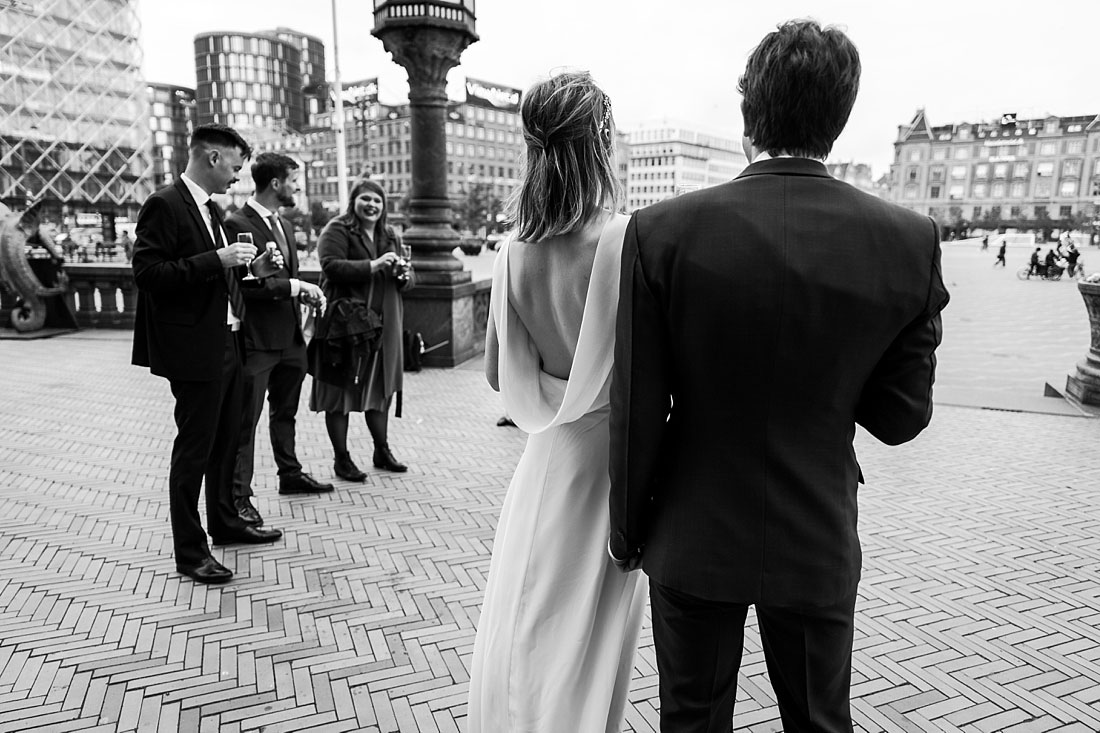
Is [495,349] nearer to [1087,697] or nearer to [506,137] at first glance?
[1087,697]

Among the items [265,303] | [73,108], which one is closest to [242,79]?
[73,108]

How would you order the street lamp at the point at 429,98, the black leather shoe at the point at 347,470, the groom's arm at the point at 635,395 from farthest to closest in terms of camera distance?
the street lamp at the point at 429,98 → the black leather shoe at the point at 347,470 → the groom's arm at the point at 635,395

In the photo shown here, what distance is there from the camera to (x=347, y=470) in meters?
5.23

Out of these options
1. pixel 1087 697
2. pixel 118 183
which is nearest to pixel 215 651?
pixel 1087 697

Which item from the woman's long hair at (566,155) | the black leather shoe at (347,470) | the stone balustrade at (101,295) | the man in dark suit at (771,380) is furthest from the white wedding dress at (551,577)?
the stone balustrade at (101,295)

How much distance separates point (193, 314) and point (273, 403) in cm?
148

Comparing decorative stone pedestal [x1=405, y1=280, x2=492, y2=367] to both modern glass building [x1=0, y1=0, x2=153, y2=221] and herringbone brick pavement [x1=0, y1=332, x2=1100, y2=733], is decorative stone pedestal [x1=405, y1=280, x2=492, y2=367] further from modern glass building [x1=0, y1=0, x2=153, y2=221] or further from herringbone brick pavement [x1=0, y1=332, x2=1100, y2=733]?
modern glass building [x1=0, y1=0, x2=153, y2=221]

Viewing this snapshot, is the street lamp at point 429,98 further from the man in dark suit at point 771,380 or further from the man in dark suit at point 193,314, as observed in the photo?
the man in dark suit at point 771,380

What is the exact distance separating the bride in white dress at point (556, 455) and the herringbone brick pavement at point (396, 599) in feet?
2.10

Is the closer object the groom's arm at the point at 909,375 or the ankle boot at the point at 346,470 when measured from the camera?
the groom's arm at the point at 909,375

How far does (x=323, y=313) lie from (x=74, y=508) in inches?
78.1

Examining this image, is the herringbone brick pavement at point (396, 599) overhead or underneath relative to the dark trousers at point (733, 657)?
underneath

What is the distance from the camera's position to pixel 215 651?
3.03m

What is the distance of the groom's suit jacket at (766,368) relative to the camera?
1.42 meters
